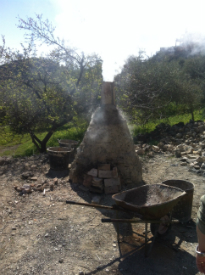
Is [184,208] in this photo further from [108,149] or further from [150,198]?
[108,149]

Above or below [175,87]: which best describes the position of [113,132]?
below

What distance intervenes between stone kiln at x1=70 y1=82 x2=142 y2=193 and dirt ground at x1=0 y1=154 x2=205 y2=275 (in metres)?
0.59

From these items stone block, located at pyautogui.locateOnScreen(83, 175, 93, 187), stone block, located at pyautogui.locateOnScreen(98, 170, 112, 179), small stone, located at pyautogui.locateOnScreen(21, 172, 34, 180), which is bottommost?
small stone, located at pyautogui.locateOnScreen(21, 172, 34, 180)

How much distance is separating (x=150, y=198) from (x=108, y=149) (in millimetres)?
1869

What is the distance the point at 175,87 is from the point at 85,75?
21.2 feet

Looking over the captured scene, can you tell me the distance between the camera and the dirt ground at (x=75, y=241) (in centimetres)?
307

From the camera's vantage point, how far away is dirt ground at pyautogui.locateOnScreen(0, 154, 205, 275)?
307 cm

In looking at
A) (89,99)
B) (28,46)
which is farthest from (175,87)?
(28,46)

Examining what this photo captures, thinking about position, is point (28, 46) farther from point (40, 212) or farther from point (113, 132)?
point (40, 212)

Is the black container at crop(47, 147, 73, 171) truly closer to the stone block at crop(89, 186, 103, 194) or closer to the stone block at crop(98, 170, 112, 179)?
the stone block at crop(89, 186, 103, 194)

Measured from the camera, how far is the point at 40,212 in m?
4.54

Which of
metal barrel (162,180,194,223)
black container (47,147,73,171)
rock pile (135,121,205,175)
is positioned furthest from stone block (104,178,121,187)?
rock pile (135,121,205,175)

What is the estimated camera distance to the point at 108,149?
5406 mm

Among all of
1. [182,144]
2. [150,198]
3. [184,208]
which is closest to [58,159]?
[150,198]
